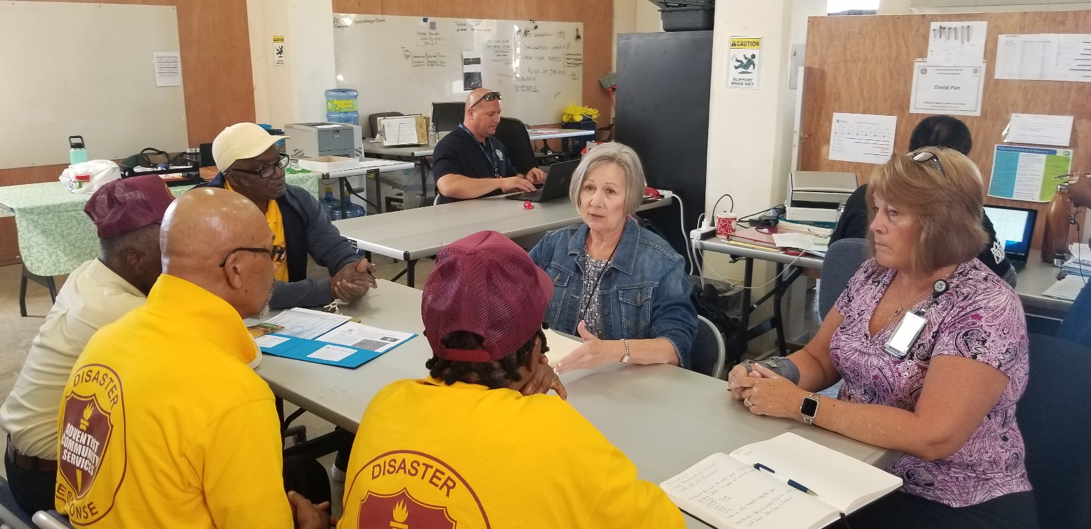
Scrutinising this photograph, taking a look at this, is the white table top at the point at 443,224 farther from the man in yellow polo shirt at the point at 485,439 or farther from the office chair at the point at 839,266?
the man in yellow polo shirt at the point at 485,439

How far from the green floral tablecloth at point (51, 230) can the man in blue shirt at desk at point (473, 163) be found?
6.33 feet

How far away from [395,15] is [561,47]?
2.19m

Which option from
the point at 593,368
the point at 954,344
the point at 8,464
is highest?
the point at 954,344

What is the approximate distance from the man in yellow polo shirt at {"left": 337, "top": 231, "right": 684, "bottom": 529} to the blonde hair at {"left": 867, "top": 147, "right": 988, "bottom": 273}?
0.96 meters

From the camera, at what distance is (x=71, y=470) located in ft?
4.47

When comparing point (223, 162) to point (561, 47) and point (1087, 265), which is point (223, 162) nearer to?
point (1087, 265)

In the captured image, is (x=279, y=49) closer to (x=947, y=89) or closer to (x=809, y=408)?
(x=947, y=89)

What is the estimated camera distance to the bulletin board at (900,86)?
3570mm

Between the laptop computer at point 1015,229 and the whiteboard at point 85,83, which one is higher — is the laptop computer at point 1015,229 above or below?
below

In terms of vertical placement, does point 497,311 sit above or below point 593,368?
above

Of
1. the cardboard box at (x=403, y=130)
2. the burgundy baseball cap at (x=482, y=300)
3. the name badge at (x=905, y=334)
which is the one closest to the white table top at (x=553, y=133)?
the cardboard box at (x=403, y=130)

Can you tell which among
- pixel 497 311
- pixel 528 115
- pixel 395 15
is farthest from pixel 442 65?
pixel 497 311

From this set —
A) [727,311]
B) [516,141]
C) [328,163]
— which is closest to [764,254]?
[727,311]

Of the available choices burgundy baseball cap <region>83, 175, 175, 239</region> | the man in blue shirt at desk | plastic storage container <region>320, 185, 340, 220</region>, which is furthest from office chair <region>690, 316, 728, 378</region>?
plastic storage container <region>320, 185, 340, 220</region>
